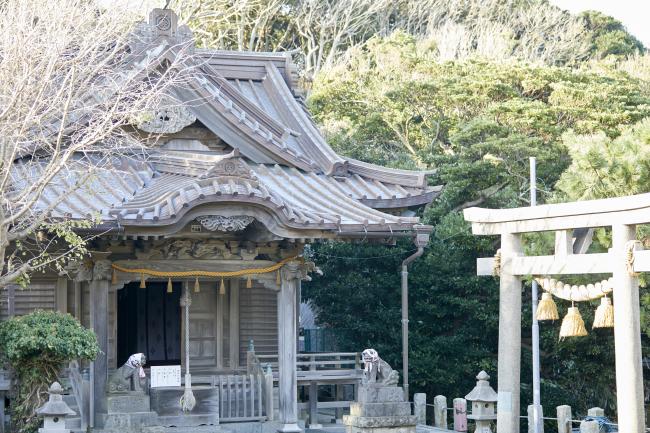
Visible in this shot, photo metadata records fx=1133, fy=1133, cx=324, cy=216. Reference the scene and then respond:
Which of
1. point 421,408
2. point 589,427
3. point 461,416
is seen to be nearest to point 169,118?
point 421,408

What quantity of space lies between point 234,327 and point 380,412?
14.4 ft

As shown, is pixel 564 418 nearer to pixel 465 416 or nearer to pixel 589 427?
pixel 465 416

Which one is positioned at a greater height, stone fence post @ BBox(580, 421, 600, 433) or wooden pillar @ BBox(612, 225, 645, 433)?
wooden pillar @ BBox(612, 225, 645, 433)

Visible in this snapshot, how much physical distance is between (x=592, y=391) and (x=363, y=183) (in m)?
7.59

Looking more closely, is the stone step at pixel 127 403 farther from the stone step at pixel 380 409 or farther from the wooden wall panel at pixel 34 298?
the wooden wall panel at pixel 34 298

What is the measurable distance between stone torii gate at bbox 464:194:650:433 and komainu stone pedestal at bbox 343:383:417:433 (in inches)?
157

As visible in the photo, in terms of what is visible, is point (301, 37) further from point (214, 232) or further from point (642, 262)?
point (642, 262)

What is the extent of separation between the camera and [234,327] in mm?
21516

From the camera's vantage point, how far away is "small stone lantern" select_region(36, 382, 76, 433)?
15.7 meters

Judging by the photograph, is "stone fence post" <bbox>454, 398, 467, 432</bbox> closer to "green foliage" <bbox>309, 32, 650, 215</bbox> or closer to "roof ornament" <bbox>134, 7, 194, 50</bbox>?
"green foliage" <bbox>309, 32, 650, 215</bbox>

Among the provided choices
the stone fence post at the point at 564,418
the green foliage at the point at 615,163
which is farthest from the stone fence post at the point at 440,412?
the green foliage at the point at 615,163

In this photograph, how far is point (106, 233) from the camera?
58.1 feet

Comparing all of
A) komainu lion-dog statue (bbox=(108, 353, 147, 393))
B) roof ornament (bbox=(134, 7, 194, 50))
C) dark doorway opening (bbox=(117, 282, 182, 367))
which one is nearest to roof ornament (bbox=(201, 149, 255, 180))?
komainu lion-dog statue (bbox=(108, 353, 147, 393))

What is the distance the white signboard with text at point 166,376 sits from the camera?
18.4 meters
